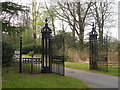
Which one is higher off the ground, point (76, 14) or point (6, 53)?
point (76, 14)

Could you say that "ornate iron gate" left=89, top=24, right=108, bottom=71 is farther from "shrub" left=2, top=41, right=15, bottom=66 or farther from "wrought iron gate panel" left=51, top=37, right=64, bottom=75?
"shrub" left=2, top=41, right=15, bottom=66

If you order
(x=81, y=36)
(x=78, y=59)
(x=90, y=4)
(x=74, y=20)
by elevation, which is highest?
(x=90, y=4)

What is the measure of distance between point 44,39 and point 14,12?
242 cm

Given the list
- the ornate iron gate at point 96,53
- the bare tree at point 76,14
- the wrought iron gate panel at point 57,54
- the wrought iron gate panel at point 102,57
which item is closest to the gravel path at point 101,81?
the wrought iron gate panel at point 57,54

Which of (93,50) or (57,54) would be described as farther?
(93,50)

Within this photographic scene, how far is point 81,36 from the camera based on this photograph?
59.9ft

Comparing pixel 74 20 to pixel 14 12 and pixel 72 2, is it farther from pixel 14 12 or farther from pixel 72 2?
pixel 14 12

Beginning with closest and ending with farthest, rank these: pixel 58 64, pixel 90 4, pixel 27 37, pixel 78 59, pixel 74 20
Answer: pixel 58 64 < pixel 78 59 < pixel 90 4 < pixel 74 20 < pixel 27 37

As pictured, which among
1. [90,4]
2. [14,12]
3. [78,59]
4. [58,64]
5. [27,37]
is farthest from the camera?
[27,37]

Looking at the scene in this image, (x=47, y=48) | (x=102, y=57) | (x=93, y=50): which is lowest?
(x=102, y=57)

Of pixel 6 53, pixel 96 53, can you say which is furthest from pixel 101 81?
pixel 6 53

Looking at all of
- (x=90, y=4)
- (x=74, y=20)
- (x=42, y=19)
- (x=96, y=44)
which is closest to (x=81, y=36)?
(x=74, y=20)

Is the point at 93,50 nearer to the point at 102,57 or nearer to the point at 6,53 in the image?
the point at 102,57

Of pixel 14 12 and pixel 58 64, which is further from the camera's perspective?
pixel 14 12
